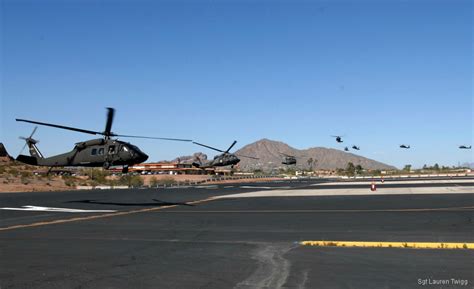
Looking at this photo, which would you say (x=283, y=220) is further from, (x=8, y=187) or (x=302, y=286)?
(x=8, y=187)

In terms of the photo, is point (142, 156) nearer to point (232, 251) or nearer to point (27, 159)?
point (27, 159)

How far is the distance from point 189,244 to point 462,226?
32.2 feet

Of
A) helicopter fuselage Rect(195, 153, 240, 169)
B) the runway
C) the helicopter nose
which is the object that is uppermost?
helicopter fuselage Rect(195, 153, 240, 169)

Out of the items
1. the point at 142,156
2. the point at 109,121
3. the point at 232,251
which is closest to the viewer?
the point at 232,251

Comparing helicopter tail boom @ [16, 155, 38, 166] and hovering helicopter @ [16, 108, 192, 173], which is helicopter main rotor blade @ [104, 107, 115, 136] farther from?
helicopter tail boom @ [16, 155, 38, 166]

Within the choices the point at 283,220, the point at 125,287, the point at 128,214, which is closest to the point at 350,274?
the point at 125,287

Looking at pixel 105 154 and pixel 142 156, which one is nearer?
pixel 105 154

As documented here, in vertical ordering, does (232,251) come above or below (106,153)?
below

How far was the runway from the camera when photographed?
1015cm

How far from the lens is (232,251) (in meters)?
13.8

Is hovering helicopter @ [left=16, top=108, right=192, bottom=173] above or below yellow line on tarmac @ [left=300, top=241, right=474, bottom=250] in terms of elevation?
above

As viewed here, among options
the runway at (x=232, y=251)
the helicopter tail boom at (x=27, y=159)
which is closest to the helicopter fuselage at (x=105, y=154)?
the helicopter tail boom at (x=27, y=159)

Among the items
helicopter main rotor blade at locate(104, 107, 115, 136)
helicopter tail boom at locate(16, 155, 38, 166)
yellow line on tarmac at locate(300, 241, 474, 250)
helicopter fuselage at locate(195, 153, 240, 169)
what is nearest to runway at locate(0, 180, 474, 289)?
yellow line on tarmac at locate(300, 241, 474, 250)

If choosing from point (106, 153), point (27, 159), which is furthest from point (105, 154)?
point (27, 159)
